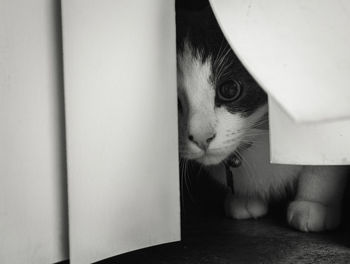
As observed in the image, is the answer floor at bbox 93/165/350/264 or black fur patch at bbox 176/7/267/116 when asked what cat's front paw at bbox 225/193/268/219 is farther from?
black fur patch at bbox 176/7/267/116

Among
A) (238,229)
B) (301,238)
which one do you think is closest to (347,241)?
(301,238)

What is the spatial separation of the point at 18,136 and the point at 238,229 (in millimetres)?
683

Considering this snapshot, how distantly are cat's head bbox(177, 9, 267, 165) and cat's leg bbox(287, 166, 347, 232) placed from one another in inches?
7.8

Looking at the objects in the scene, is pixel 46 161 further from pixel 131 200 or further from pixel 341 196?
pixel 341 196

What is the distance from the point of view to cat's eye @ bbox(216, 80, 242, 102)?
4.25 feet

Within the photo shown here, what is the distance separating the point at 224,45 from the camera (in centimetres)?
131

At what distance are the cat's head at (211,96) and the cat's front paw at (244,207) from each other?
195mm

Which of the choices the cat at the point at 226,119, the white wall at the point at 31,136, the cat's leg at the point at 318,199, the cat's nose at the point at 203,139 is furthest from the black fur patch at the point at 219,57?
the white wall at the point at 31,136

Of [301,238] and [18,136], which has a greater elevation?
[18,136]

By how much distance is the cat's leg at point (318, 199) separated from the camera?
125 centimetres

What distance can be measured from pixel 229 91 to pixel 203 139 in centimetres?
18

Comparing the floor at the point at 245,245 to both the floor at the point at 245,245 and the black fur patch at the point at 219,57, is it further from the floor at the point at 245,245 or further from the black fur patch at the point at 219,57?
the black fur patch at the point at 219,57

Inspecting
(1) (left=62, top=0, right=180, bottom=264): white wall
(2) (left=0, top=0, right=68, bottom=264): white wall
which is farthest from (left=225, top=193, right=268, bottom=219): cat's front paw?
(2) (left=0, top=0, right=68, bottom=264): white wall

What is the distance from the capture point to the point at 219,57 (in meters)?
1.30
